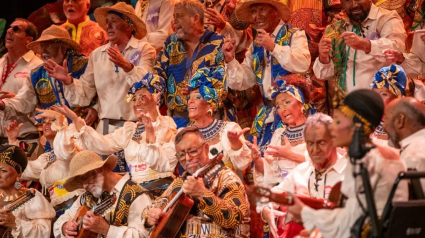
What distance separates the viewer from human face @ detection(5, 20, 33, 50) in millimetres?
8750

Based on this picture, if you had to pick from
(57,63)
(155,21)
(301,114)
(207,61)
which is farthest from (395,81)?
(57,63)

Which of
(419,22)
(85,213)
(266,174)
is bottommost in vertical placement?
(85,213)

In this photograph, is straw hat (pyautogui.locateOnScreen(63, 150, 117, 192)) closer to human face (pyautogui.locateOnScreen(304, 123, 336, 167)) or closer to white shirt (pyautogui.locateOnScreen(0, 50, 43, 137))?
human face (pyautogui.locateOnScreen(304, 123, 336, 167))

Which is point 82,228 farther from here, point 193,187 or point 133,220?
point 193,187

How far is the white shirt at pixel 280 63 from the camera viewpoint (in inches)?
256

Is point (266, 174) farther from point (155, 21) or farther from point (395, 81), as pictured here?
point (155, 21)

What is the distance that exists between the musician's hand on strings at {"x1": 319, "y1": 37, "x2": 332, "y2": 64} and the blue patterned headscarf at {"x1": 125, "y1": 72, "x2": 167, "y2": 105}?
1.35m

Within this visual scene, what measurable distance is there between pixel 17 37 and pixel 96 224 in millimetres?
3719

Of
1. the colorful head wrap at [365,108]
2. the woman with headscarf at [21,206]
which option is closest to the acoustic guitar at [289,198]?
the colorful head wrap at [365,108]

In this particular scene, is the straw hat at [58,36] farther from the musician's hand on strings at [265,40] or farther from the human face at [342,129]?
the human face at [342,129]

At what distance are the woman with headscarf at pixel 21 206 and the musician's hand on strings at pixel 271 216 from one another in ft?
6.93

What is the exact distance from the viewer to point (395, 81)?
5.43 meters

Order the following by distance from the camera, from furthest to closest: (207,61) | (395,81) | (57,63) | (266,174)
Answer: (57,63), (207,61), (266,174), (395,81)

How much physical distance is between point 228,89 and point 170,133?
780 mm
